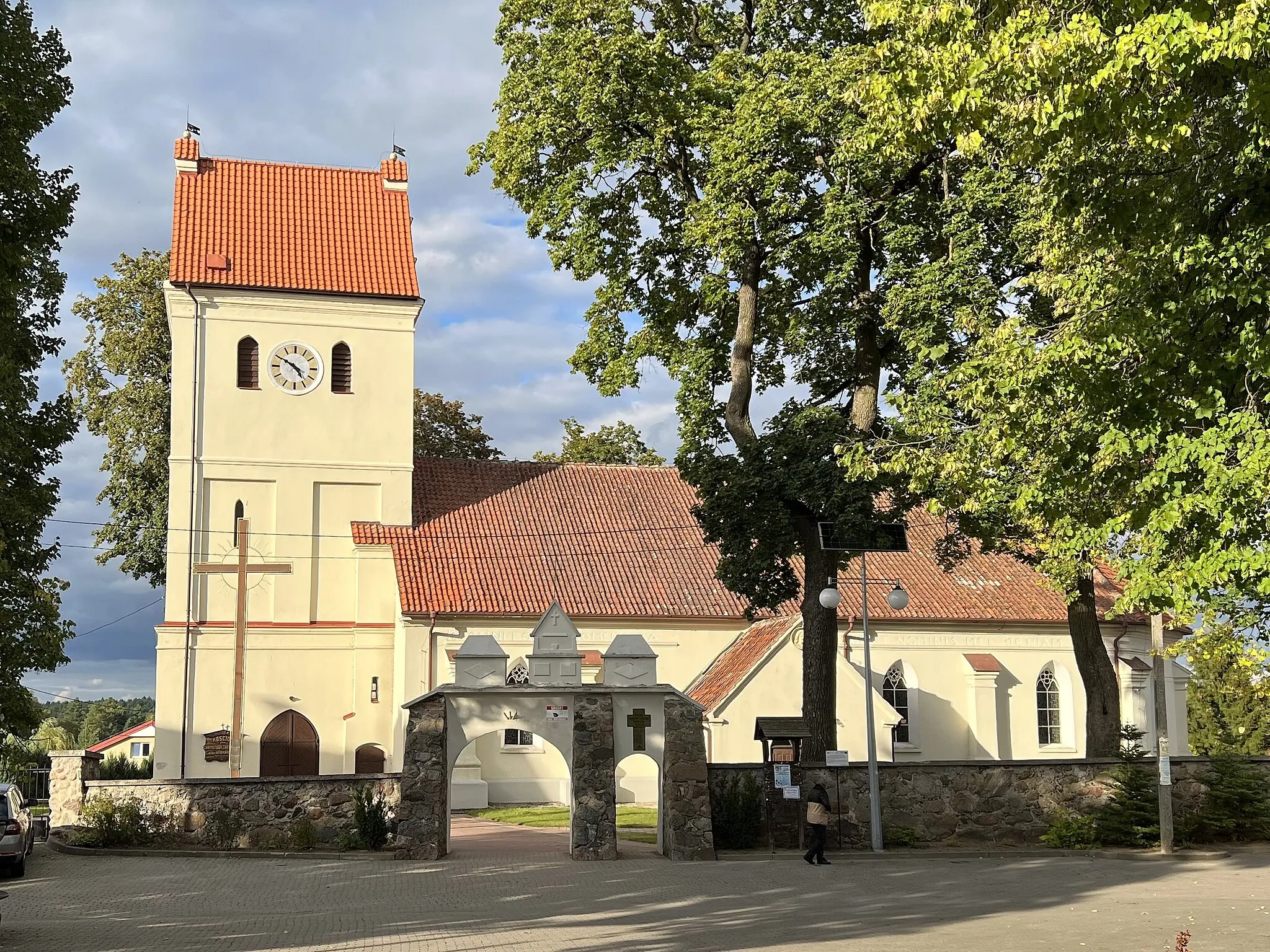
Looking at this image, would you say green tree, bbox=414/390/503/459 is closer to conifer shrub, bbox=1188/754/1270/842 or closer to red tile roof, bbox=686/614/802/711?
red tile roof, bbox=686/614/802/711

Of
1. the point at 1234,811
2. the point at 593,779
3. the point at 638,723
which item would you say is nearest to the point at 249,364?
the point at 638,723

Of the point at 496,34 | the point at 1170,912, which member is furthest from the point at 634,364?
the point at 1170,912

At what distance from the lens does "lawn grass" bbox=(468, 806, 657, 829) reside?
93.2ft

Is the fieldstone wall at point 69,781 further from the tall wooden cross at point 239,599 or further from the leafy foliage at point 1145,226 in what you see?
the leafy foliage at point 1145,226

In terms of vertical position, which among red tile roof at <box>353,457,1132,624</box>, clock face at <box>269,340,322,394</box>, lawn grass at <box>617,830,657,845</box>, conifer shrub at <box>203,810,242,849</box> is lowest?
lawn grass at <box>617,830,657,845</box>

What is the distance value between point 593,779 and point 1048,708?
19.7 meters

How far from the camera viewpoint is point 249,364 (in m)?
35.4

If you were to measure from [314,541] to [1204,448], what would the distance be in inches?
1107

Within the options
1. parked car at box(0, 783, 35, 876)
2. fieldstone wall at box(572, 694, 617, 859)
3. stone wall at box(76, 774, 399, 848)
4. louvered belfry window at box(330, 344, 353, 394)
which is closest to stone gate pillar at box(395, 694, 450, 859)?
stone wall at box(76, 774, 399, 848)

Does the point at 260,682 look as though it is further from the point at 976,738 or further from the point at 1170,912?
the point at 1170,912

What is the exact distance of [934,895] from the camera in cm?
1677

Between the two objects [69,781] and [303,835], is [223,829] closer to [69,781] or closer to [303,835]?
[303,835]

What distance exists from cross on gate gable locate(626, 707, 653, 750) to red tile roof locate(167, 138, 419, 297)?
17508 mm

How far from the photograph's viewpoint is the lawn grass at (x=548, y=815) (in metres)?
28.4
